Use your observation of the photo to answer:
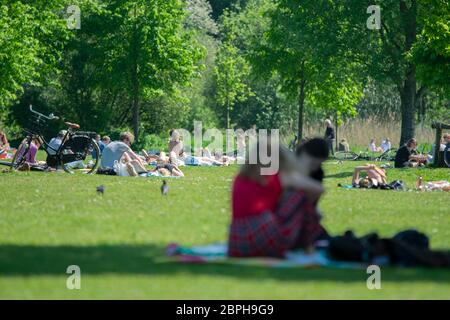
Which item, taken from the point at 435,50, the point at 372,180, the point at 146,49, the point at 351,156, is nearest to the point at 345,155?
the point at 351,156

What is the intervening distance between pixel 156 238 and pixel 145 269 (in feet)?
9.49

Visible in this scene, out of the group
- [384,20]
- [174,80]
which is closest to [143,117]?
[174,80]

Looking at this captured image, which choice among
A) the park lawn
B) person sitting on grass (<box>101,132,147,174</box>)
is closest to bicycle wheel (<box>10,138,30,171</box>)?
person sitting on grass (<box>101,132,147,174</box>)

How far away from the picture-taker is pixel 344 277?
10711 mm

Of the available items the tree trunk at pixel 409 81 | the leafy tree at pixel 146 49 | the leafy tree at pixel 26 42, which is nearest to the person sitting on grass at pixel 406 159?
the tree trunk at pixel 409 81

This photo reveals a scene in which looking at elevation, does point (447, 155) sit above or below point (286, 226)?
above

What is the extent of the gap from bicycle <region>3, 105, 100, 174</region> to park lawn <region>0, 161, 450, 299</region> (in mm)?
3485

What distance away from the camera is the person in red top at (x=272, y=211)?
11609 millimetres

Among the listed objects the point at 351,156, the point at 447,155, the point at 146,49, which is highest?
the point at 146,49

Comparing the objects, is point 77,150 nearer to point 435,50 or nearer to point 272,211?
point 435,50

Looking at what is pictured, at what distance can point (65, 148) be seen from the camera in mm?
29922

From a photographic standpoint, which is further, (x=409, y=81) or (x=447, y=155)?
(x=409, y=81)
